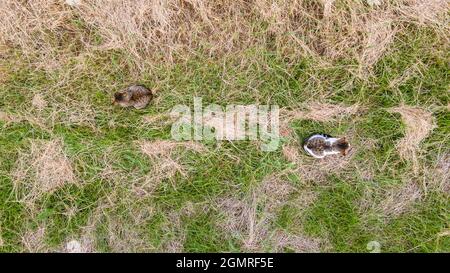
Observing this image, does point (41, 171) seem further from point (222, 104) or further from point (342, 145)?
point (342, 145)

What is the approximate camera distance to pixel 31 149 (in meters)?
2.82

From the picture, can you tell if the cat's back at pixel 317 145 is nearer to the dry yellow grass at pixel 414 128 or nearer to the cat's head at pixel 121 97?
the dry yellow grass at pixel 414 128

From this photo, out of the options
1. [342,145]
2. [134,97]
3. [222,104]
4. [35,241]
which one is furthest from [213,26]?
[35,241]

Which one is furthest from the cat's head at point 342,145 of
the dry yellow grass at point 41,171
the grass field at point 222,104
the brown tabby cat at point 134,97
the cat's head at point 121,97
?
the dry yellow grass at point 41,171

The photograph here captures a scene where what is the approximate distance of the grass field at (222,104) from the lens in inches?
110

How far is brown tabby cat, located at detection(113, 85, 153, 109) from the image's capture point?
9.06 feet

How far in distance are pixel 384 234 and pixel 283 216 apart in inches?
31.9

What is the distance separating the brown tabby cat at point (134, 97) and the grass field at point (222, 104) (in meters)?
0.06

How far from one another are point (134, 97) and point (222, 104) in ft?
2.20

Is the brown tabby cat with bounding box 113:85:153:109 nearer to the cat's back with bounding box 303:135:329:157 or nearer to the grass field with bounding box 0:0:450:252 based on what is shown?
the grass field with bounding box 0:0:450:252

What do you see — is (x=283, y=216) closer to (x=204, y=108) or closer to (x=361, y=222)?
(x=361, y=222)

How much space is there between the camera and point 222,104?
2.83m

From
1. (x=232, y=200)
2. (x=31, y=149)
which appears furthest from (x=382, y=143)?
(x=31, y=149)
